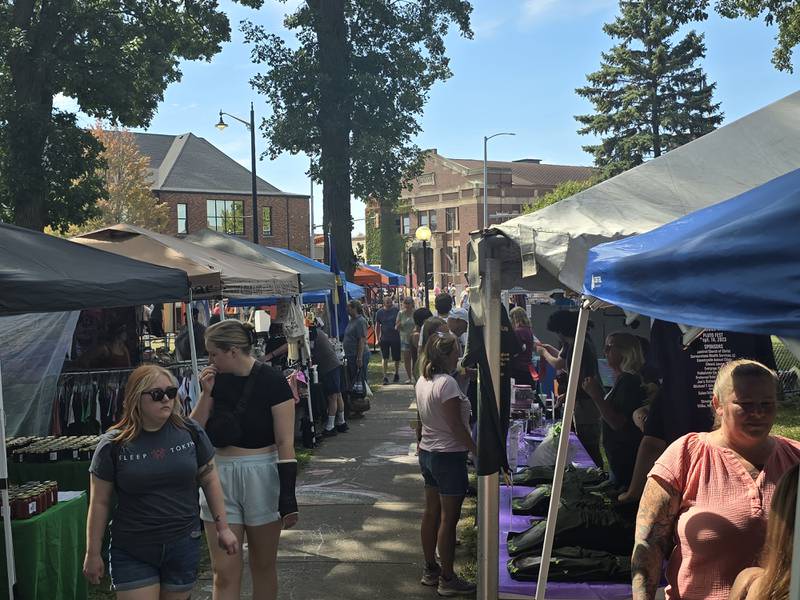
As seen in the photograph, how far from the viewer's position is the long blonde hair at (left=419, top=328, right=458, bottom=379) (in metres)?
5.56

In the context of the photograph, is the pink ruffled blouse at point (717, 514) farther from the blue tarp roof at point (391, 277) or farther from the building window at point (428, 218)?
the building window at point (428, 218)

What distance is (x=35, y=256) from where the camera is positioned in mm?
5078

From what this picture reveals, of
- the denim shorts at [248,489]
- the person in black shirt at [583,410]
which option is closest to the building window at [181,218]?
the person in black shirt at [583,410]

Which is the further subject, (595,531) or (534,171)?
(534,171)

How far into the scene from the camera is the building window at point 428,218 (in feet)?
254

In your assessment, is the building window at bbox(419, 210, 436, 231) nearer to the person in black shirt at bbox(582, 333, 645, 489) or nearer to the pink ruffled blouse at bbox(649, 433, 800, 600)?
the person in black shirt at bbox(582, 333, 645, 489)

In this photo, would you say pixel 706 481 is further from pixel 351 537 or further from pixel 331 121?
pixel 331 121

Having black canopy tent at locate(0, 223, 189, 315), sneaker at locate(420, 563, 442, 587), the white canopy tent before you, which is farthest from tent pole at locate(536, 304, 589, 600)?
black canopy tent at locate(0, 223, 189, 315)

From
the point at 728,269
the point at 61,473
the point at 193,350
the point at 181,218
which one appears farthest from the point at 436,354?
the point at 181,218

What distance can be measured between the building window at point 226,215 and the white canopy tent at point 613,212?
52.0 metres

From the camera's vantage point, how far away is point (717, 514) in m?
2.83

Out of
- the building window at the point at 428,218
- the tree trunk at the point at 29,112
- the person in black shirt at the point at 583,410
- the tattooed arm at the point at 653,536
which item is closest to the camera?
the tattooed arm at the point at 653,536

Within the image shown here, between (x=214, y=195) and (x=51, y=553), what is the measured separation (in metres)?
53.3

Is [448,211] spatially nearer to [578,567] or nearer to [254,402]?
[578,567]
